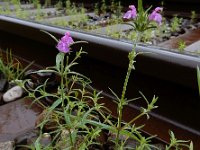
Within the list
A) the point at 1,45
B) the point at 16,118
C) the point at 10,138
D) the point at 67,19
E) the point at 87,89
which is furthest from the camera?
the point at 67,19

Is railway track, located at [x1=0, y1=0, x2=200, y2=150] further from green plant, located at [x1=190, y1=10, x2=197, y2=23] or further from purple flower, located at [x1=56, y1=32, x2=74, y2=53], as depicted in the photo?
green plant, located at [x1=190, y1=10, x2=197, y2=23]

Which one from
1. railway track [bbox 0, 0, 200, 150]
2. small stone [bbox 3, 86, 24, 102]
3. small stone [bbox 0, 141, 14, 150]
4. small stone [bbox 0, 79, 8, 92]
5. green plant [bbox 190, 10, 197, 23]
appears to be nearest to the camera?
railway track [bbox 0, 0, 200, 150]

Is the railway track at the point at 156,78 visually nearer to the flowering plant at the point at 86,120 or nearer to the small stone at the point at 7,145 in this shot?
the flowering plant at the point at 86,120

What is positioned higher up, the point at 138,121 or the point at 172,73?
the point at 172,73

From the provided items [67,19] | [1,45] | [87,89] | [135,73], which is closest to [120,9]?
[67,19]

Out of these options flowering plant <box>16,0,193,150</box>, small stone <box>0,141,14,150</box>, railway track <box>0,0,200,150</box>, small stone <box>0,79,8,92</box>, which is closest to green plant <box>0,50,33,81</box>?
small stone <box>0,79,8,92</box>

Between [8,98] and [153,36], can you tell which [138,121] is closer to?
[8,98]

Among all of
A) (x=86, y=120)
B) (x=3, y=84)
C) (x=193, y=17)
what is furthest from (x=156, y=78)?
(x=193, y=17)

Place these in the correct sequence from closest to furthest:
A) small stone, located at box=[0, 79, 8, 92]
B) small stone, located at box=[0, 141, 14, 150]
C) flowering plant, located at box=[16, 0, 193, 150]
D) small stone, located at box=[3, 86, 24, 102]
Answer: flowering plant, located at box=[16, 0, 193, 150] → small stone, located at box=[0, 141, 14, 150] → small stone, located at box=[3, 86, 24, 102] → small stone, located at box=[0, 79, 8, 92]

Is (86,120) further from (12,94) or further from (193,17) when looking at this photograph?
(193,17)
